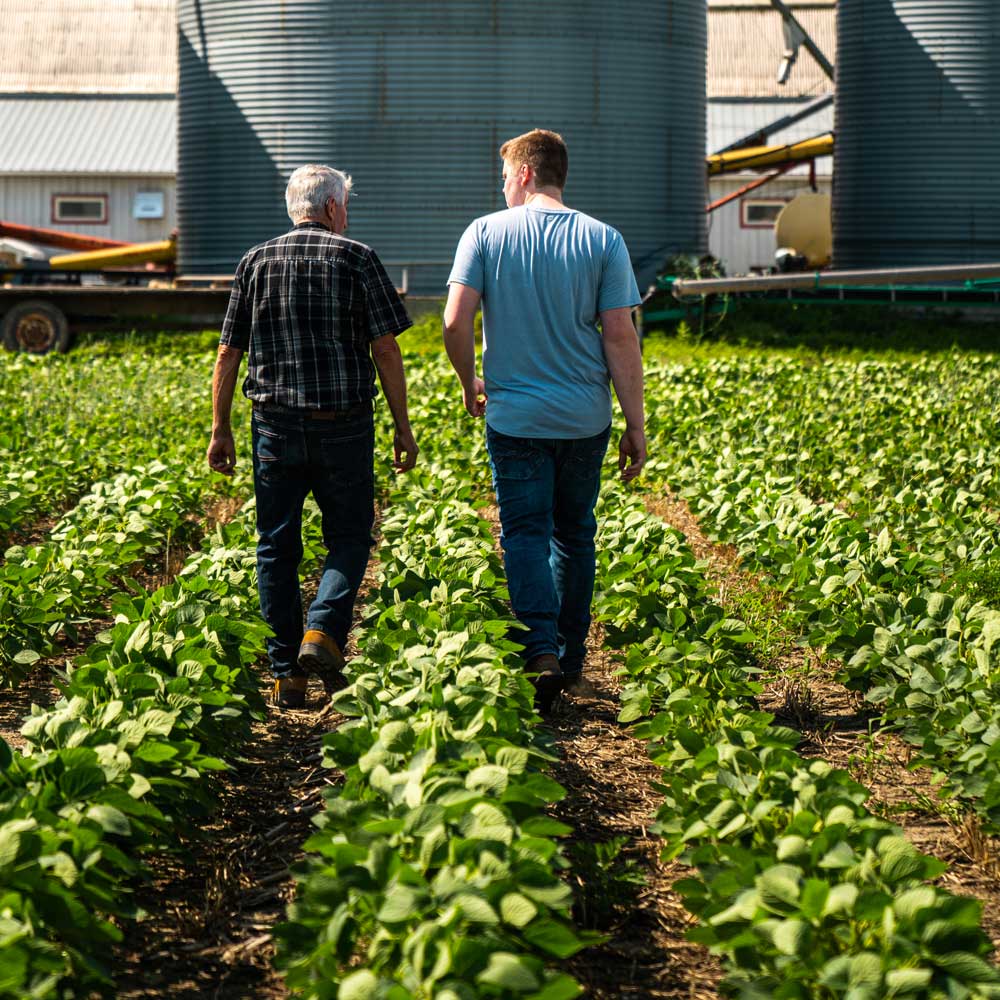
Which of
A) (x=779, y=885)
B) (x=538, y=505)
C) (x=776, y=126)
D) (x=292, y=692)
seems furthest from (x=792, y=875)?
(x=776, y=126)

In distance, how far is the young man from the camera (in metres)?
4.96

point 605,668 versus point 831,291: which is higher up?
point 831,291

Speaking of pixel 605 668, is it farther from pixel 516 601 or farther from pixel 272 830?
pixel 272 830

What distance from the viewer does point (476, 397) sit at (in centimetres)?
505

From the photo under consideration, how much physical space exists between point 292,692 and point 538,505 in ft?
3.57

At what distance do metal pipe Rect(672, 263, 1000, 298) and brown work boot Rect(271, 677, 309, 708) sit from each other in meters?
14.2

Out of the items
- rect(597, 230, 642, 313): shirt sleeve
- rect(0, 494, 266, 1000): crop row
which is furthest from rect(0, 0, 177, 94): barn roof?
rect(0, 494, 266, 1000): crop row

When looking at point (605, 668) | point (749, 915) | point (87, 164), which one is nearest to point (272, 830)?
point (749, 915)

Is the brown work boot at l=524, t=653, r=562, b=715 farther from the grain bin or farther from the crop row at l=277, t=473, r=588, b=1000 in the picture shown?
the grain bin

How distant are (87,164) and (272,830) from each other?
100 feet

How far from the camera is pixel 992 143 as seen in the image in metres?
21.3

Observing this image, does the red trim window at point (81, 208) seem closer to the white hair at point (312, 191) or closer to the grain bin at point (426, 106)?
the grain bin at point (426, 106)

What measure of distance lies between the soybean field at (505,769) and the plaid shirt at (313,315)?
0.77 metres

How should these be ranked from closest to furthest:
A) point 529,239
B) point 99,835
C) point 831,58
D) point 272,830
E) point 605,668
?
point 99,835
point 272,830
point 529,239
point 605,668
point 831,58
